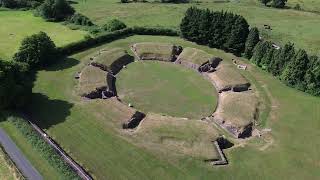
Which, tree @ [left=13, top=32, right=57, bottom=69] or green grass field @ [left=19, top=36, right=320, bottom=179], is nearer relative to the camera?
green grass field @ [left=19, top=36, right=320, bottom=179]

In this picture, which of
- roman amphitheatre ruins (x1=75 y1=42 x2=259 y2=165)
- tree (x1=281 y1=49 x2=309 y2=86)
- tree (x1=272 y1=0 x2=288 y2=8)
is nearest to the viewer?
roman amphitheatre ruins (x1=75 y1=42 x2=259 y2=165)

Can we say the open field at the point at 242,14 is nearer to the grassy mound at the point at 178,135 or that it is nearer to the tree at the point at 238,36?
the tree at the point at 238,36

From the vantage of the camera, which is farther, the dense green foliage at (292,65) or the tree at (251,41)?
the tree at (251,41)

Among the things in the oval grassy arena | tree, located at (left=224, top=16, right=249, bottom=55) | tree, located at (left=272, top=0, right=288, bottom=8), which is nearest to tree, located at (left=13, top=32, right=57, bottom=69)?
the oval grassy arena

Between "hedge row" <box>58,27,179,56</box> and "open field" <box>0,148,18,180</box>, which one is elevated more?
"hedge row" <box>58,27,179,56</box>

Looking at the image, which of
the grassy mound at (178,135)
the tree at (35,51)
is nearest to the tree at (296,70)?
the grassy mound at (178,135)

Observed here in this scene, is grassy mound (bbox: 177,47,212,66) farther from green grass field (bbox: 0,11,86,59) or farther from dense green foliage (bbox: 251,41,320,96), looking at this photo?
green grass field (bbox: 0,11,86,59)
